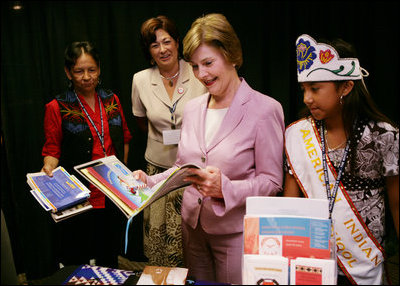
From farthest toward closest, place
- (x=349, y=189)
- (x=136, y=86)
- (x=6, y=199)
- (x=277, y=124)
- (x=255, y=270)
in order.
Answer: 1. (x=6, y=199)
2. (x=136, y=86)
3. (x=277, y=124)
4. (x=349, y=189)
5. (x=255, y=270)

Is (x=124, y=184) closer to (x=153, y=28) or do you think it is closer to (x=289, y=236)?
(x=289, y=236)

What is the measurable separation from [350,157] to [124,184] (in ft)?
3.13

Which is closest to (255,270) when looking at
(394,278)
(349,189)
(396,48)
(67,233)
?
(349,189)

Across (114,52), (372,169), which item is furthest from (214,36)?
(114,52)

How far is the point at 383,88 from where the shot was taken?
3.14 meters

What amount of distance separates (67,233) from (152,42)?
4.57 ft

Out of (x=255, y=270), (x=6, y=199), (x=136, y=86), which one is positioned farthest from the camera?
(x=6, y=199)

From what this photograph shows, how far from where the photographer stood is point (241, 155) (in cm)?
168

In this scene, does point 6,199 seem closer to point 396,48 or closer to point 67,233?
point 67,233

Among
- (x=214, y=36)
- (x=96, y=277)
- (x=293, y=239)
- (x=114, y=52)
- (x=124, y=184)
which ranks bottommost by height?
(x=96, y=277)

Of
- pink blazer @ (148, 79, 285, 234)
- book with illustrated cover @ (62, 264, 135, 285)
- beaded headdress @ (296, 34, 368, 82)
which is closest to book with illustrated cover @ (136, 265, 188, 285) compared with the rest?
book with illustrated cover @ (62, 264, 135, 285)

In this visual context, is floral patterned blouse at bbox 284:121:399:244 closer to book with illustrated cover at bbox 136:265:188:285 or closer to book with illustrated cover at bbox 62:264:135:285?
book with illustrated cover at bbox 136:265:188:285

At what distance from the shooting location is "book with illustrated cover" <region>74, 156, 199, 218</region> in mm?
1416

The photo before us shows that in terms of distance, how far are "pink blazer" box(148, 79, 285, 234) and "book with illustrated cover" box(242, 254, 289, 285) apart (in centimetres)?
44
